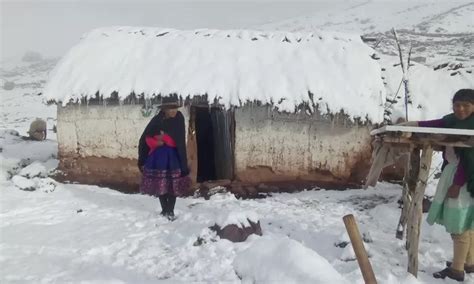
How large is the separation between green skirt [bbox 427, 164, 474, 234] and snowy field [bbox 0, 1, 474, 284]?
60 centimetres

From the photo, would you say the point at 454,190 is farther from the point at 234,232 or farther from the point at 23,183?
the point at 23,183

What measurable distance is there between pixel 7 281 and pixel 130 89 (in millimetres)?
4651

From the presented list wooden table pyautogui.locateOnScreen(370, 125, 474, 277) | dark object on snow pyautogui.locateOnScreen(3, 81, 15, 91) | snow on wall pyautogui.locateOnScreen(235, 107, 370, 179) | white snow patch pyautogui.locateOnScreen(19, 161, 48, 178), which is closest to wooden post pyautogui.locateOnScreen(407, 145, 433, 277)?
wooden table pyautogui.locateOnScreen(370, 125, 474, 277)

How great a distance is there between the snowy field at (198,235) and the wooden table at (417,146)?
1.27ft

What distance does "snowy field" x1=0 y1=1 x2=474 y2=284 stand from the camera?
429 cm

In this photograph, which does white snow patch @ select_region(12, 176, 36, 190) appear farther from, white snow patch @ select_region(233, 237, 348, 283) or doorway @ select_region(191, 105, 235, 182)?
white snow patch @ select_region(233, 237, 348, 283)

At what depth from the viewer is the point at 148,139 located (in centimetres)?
620

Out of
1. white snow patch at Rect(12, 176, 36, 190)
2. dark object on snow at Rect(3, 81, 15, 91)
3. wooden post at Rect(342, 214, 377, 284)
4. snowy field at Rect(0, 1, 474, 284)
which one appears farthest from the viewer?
dark object on snow at Rect(3, 81, 15, 91)

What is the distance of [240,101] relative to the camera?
8086mm

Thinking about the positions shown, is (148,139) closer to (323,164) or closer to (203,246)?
(203,246)

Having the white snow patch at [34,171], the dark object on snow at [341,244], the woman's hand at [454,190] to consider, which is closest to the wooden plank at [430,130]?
the woman's hand at [454,190]

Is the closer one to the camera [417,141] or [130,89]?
[417,141]

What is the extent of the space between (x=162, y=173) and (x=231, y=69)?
3.20m

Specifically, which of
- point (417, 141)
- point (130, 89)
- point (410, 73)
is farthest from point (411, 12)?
point (417, 141)
